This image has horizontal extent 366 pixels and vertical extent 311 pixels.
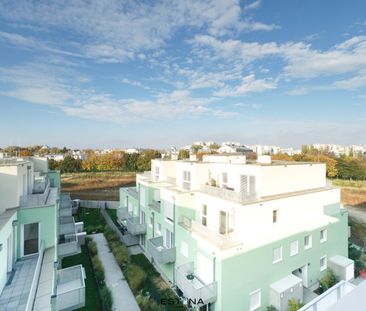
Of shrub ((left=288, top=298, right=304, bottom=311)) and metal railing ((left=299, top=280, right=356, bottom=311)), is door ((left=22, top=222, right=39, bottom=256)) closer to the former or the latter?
metal railing ((left=299, top=280, right=356, bottom=311))

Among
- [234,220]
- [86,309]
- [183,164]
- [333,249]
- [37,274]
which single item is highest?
[183,164]

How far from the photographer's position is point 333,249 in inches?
521

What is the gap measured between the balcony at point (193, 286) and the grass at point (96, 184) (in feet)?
80.3

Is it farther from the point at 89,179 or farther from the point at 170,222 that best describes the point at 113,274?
the point at 89,179

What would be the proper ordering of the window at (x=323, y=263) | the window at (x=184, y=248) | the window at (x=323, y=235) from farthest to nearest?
1. the window at (x=323, y=263)
2. the window at (x=323, y=235)
3. the window at (x=184, y=248)

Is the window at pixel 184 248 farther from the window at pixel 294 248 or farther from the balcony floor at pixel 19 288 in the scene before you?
the balcony floor at pixel 19 288

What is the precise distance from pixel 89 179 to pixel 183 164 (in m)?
40.7

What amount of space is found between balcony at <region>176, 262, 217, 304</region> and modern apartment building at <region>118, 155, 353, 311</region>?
0.09 ft

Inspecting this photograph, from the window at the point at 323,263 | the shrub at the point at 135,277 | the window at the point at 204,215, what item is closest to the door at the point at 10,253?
the shrub at the point at 135,277

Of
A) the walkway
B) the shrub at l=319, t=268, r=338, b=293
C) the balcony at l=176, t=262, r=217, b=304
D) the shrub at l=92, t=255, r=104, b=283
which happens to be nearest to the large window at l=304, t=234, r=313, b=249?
the shrub at l=319, t=268, r=338, b=293

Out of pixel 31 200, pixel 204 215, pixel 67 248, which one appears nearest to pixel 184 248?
pixel 204 215

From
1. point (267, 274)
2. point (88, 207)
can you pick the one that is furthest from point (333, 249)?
point (88, 207)

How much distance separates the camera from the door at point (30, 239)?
9.82m

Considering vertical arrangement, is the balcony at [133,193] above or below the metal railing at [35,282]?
above
